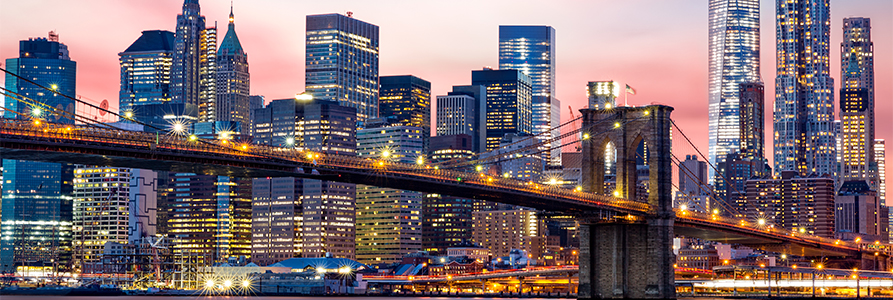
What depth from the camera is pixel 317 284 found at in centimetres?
11012

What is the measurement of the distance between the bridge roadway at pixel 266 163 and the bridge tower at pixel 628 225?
137cm

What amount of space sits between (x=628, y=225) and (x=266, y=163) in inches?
1090

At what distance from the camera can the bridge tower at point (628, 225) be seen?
3150 inches

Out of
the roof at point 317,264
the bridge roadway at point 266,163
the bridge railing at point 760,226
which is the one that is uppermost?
the bridge roadway at point 266,163

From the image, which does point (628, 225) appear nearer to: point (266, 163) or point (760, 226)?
point (266, 163)

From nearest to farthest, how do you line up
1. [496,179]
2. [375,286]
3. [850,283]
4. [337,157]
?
[337,157]
[496,179]
[850,283]
[375,286]

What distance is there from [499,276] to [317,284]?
24.1m

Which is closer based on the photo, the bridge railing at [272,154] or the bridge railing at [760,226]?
the bridge railing at [272,154]

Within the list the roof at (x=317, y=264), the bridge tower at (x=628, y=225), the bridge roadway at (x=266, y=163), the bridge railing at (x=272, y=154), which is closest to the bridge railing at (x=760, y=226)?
the bridge roadway at (x=266, y=163)

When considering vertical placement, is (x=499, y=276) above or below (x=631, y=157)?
below

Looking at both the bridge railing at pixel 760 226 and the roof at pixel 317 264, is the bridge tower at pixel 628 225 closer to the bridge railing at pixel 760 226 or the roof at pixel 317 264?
the bridge railing at pixel 760 226

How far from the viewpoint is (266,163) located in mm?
67375

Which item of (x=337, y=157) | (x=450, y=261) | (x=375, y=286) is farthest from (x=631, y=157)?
(x=450, y=261)

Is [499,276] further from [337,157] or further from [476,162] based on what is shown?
[337,157]
